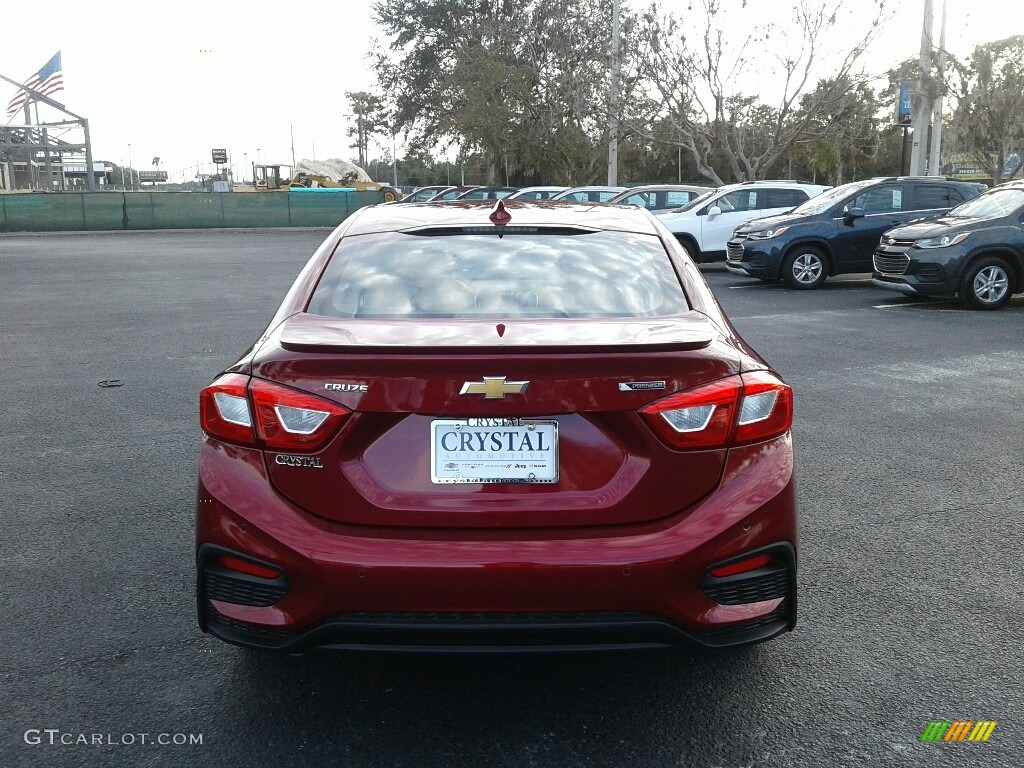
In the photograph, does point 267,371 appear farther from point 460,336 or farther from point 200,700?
point 200,700

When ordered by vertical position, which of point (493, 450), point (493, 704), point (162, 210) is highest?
point (162, 210)

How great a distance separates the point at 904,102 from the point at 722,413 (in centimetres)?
2605

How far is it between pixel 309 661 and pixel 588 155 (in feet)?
138

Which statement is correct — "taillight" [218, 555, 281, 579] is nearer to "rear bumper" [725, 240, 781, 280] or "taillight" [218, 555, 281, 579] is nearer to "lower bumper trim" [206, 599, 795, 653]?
"lower bumper trim" [206, 599, 795, 653]

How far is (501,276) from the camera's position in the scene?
3.49m

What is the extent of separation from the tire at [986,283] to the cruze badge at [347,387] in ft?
40.2

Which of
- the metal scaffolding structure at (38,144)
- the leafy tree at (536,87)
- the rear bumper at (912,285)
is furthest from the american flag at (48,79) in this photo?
the rear bumper at (912,285)

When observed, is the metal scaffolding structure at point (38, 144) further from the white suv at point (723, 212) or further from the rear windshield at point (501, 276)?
the rear windshield at point (501, 276)

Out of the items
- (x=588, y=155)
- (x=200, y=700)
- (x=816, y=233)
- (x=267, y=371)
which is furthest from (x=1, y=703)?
(x=588, y=155)

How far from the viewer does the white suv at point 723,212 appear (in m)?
19.8

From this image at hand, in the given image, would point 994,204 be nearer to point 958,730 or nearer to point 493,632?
point 958,730

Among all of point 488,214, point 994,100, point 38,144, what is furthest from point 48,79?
point 488,214

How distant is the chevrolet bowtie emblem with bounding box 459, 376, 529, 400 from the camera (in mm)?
2697

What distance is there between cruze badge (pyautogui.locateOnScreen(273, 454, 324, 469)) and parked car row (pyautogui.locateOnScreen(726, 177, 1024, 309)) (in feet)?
40.0
